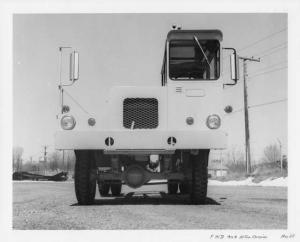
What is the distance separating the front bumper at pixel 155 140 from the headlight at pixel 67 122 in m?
0.49

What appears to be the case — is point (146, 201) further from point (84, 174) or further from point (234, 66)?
point (234, 66)

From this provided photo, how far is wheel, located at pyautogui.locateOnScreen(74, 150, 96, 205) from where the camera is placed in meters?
10.7

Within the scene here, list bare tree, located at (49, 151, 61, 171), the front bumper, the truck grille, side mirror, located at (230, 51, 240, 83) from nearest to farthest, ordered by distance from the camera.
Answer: the front bumper → side mirror, located at (230, 51, 240, 83) → the truck grille → bare tree, located at (49, 151, 61, 171)

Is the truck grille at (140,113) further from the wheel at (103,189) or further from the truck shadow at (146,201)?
the wheel at (103,189)

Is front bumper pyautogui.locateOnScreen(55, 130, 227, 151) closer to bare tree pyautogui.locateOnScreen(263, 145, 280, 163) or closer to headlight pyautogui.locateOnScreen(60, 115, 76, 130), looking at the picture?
headlight pyautogui.locateOnScreen(60, 115, 76, 130)

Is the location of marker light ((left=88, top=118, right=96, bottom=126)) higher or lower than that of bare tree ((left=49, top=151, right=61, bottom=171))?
higher

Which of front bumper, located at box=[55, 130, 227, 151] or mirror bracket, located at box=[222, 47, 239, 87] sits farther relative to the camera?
mirror bracket, located at box=[222, 47, 239, 87]

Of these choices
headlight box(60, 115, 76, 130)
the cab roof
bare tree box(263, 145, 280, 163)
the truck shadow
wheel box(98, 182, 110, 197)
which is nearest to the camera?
headlight box(60, 115, 76, 130)

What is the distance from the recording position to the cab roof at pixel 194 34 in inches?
447

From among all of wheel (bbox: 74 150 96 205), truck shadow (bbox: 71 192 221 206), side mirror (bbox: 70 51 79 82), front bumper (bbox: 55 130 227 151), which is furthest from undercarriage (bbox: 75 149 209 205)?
side mirror (bbox: 70 51 79 82)

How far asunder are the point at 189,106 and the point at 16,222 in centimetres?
A: 391

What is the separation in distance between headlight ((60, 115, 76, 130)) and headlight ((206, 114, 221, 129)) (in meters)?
2.47

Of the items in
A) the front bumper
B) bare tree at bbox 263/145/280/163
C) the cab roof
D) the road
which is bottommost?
the road
